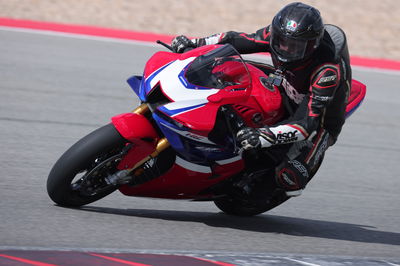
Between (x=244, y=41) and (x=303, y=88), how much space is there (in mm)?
667

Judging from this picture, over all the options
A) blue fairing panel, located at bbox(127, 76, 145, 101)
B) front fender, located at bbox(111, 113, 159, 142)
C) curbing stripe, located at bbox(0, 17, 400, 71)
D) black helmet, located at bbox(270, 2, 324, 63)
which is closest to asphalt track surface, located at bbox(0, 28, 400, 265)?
front fender, located at bbox(111, 113, 159, 142)

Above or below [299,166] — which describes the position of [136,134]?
above

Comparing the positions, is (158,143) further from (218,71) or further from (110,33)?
(110,33)

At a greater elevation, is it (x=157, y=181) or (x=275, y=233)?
(x=157, y=181)

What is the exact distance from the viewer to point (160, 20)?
43.6 ft

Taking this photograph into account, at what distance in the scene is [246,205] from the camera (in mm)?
5234

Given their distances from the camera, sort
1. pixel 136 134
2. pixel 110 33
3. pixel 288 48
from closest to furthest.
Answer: pixel 136 134 → pixel 288 48 → pixel 110 33

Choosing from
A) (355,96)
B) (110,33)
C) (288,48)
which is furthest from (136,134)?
(110,33)

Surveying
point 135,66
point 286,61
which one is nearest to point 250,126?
point 286,61

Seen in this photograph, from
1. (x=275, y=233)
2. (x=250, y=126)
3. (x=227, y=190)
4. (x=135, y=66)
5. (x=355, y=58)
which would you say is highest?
(x=250, y=126)

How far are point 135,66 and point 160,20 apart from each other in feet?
11.4

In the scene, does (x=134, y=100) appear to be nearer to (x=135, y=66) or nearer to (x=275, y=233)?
(x=135, y=66)

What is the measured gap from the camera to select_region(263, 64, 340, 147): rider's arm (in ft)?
15.1

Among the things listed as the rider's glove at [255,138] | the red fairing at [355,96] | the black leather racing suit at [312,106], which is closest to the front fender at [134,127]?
the rider's glove at [255,138]
